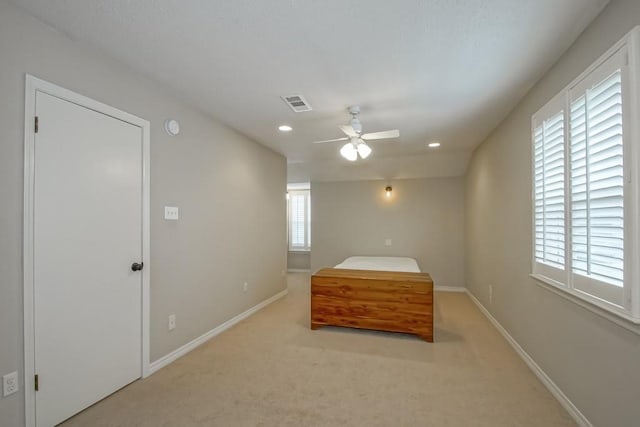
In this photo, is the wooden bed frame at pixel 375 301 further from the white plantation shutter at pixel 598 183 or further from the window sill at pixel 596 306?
the white plantation shutter at pixel 598 183

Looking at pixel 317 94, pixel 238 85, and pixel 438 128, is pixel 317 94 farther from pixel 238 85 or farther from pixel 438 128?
pixel 438 128

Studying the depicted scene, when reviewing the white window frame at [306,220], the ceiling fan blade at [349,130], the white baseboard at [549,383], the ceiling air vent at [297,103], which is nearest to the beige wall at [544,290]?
the white baseboard at [549,383]

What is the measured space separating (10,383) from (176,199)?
167 centimetres

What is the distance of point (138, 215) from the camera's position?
2438 mm

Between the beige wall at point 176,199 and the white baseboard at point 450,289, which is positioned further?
the white baseboard at point 450,289

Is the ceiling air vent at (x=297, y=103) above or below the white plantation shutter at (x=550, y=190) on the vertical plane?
above

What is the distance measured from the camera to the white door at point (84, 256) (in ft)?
5.96

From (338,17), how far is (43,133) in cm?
195

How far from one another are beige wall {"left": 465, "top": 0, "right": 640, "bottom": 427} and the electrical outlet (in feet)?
10.9

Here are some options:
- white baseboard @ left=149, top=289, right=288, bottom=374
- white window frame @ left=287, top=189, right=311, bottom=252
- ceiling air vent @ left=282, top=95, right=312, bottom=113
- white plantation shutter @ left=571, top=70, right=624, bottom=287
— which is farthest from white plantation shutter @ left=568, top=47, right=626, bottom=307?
white window frame @ left=287, top=189, right=311, bottom=252

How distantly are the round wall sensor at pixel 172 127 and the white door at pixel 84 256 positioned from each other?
310 mm

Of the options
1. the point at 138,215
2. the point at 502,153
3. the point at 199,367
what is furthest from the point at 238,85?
the point at 502,153

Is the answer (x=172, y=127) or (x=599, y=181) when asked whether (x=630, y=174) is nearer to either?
(x=599, y=181)

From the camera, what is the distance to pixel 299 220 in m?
7.96
